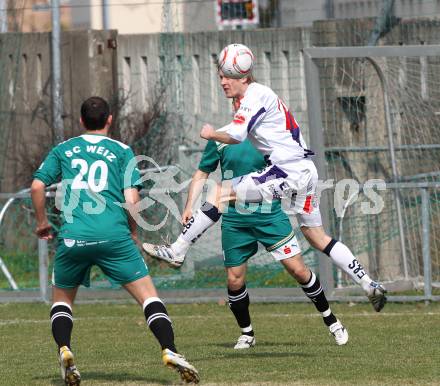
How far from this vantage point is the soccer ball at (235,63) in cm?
988

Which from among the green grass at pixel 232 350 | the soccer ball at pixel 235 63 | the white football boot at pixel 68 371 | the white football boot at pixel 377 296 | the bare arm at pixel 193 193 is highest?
the soccer ball at pixel 235 63

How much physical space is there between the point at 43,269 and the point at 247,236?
5.45 m

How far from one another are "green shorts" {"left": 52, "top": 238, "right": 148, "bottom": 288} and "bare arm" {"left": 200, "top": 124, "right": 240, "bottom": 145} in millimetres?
947

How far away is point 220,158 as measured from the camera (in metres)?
10.8

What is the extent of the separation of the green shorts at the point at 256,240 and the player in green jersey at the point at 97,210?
1.94m

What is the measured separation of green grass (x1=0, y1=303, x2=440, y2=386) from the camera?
9062mm

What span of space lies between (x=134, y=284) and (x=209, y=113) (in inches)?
376

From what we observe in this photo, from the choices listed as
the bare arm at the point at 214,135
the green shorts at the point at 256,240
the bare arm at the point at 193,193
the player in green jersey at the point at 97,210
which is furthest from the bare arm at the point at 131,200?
the green shorts at the point at 256,240

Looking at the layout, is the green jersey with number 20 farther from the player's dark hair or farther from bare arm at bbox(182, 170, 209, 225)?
bare arm at bbox(182, 170, 209, 225)

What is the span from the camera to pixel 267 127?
9836 millimetres

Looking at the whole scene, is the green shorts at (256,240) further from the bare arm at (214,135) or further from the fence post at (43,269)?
the fence post at (43,269)

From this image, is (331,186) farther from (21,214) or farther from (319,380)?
(319,380)

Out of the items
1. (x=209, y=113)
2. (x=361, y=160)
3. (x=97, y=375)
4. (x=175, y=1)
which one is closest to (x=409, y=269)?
(x=361, y=160)

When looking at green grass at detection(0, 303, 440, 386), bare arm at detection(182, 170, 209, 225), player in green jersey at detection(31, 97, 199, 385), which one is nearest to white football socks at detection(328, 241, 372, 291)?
green grass at detection(0, 303, 440, 386)
